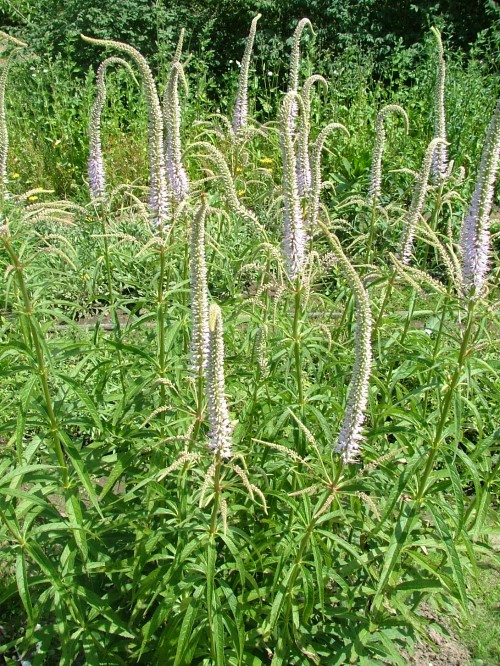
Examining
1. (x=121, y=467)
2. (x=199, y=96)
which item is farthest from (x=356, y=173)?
(x=121, y=467)

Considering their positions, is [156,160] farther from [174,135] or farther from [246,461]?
[246,461]

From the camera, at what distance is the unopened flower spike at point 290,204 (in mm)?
2881

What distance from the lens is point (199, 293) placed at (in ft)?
8.64

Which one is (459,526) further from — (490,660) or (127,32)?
(127,32)

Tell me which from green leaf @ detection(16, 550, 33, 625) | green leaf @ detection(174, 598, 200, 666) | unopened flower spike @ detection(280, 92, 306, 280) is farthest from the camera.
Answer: green leaf @ detection(16, 550, 33, 625)

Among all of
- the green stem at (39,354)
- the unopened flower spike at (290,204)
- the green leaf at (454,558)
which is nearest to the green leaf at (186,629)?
the green stem at (39,354)

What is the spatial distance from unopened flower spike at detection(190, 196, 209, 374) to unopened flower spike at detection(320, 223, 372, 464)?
0.48 metres

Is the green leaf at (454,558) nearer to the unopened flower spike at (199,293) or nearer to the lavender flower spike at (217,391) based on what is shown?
the lavender flower spike at (217,391)

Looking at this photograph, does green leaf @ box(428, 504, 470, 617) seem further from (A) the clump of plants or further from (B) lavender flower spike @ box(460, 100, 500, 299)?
(B) lavender flower spike @ box(460, 100, 500, 299)

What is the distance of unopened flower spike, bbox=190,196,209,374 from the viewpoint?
250cm

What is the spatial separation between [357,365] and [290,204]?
856mm

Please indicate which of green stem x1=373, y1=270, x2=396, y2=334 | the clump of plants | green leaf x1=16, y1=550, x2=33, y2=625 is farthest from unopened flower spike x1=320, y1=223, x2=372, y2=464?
green leaf x1=16, y1=550, x2=33, y2=625

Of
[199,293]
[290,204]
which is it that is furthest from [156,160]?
[199,293]

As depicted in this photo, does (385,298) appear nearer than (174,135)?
No
